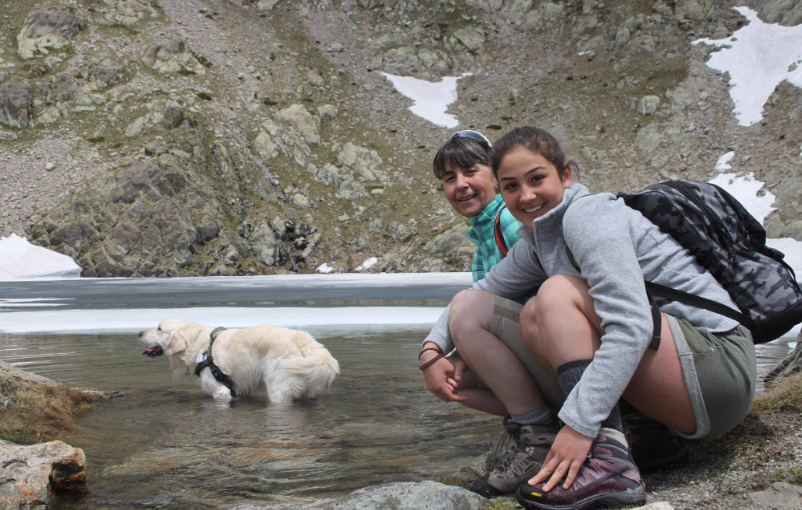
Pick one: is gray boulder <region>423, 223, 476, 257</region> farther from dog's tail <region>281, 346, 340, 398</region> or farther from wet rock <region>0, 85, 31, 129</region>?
dog's tail <region>281, 346, 340, 398</region>

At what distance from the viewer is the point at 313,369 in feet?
17.1

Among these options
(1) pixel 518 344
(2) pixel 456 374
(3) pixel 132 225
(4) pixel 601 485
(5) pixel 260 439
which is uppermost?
(1) pixel 518 344

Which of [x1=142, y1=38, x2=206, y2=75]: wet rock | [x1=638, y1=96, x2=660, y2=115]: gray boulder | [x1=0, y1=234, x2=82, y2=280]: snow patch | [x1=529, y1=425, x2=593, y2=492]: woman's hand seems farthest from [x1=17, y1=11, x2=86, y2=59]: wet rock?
[x1=529, y1=425, x2=593, y2=492]: woman's hand

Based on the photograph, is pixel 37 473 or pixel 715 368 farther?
pixel 37 473

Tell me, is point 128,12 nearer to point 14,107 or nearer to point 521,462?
point 14,107

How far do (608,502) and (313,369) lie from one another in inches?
137

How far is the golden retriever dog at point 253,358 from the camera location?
528 centimetres

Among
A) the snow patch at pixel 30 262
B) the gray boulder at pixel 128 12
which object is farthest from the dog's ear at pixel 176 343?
the gray boulder at pixel 128 12

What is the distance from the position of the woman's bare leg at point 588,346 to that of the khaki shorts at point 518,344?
0.97 ft

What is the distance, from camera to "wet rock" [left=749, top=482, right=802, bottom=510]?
2051mm

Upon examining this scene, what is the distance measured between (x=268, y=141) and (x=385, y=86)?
1353 cm

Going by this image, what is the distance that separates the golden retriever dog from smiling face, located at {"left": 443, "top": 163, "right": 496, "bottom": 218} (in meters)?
2.35

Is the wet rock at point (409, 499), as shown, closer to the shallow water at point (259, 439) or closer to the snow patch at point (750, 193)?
the shallow water at point (259, 439)

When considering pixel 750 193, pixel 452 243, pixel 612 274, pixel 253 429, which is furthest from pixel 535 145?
pixel 750 193
